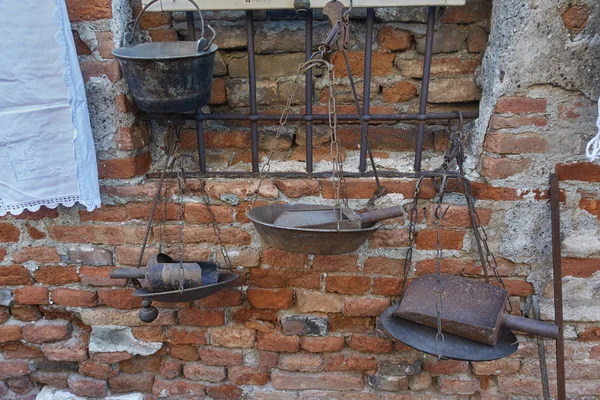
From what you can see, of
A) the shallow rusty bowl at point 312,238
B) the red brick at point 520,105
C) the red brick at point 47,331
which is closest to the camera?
the shallow rusty bowl at point 312,238

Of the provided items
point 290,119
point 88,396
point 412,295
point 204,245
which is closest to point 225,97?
point 290,119

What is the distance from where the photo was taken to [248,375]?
2.07 m

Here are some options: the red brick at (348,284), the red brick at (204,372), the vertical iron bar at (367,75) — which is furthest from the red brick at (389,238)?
the red brick at (204,372)

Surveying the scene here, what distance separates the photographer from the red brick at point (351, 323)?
1958 millimetres

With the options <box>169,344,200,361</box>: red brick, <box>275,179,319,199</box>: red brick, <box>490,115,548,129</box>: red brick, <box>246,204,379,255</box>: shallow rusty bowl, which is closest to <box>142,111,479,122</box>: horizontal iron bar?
<box>490,115,548,129</box>: red brick

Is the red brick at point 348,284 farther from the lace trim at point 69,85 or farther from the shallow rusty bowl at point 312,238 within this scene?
the lace trim at point 69,85

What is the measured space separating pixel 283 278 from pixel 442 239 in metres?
0.66

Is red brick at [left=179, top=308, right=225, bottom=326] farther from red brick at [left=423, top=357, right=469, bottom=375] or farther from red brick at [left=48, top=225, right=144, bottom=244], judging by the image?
red brick at [left=423, top=357, right=469, bottom=375]

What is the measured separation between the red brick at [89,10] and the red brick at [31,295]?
3.68 ft

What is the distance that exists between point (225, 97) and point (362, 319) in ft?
3.60

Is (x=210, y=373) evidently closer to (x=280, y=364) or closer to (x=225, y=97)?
(x=280, y=364)

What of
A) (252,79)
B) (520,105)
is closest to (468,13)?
(520,105)

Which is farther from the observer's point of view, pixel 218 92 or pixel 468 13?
pixel 218 92

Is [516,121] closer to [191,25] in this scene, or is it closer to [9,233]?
[191,25]
